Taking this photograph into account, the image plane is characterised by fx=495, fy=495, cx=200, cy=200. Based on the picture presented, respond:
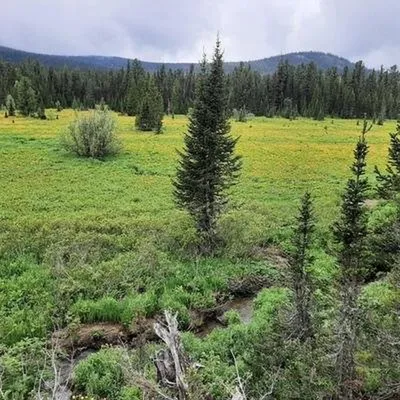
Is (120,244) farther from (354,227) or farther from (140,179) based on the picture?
(140,179)

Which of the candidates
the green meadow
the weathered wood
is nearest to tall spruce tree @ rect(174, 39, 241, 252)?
the green meadow

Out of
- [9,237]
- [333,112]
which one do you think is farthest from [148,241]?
[333,112]

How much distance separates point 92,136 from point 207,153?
77.9 ft

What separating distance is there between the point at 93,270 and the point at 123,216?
761 cm

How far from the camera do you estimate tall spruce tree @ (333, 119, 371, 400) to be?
1084 cm

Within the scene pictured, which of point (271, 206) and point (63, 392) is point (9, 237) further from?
point (271, 206)

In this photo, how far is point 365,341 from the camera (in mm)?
11484

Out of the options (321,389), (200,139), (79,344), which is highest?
(200,139)

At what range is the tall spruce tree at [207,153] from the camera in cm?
2231

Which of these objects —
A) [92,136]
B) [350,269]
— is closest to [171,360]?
[350,269]

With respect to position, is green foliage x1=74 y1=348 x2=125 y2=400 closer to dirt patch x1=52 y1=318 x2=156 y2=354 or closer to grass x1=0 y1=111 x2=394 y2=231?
dirt patch x1=52 y1=318 x2=156 y2=354

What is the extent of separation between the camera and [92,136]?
144 feet

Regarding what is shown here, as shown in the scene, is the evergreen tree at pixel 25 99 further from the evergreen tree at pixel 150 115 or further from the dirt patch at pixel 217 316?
the dirt patch at pixel 217 316

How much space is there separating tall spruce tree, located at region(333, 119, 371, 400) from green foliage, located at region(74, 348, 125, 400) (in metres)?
5.48
